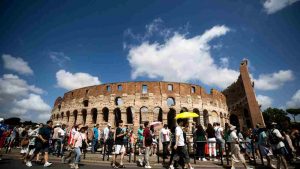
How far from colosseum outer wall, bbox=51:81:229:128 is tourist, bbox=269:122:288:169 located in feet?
50.0

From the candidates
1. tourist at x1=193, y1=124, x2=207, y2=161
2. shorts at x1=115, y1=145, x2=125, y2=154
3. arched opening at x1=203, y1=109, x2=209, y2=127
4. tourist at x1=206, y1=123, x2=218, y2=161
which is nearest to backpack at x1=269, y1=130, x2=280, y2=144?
tourist at x1=206, y1=123, x2=218, y2=161

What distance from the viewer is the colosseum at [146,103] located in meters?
21.4

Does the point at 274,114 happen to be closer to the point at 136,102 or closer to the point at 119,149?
the point at 136,102

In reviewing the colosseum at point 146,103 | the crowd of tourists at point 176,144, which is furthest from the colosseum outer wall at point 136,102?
the crowd of tourists at point 176,144

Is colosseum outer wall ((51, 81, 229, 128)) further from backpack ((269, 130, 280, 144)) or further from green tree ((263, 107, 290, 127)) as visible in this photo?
green tree ((263, 107, 290, 127))

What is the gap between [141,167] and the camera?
6.65m

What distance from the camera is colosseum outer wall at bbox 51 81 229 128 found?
21.4 meters

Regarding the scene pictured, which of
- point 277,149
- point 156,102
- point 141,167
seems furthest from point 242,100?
point 141,167

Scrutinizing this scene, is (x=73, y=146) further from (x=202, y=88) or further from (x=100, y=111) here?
(x=202, y=88)

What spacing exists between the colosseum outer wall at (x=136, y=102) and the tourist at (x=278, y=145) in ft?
50.0

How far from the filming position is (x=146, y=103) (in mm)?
21484

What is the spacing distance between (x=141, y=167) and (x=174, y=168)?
1276 mm

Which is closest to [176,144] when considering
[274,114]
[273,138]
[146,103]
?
[273,138]

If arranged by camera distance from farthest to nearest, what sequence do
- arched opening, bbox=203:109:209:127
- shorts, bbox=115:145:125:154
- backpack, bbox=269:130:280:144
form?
arched opening, bbox=203:109:209:127
shorts, bbox=115:145:125:154
backpack, bbox=269:130:280:144
